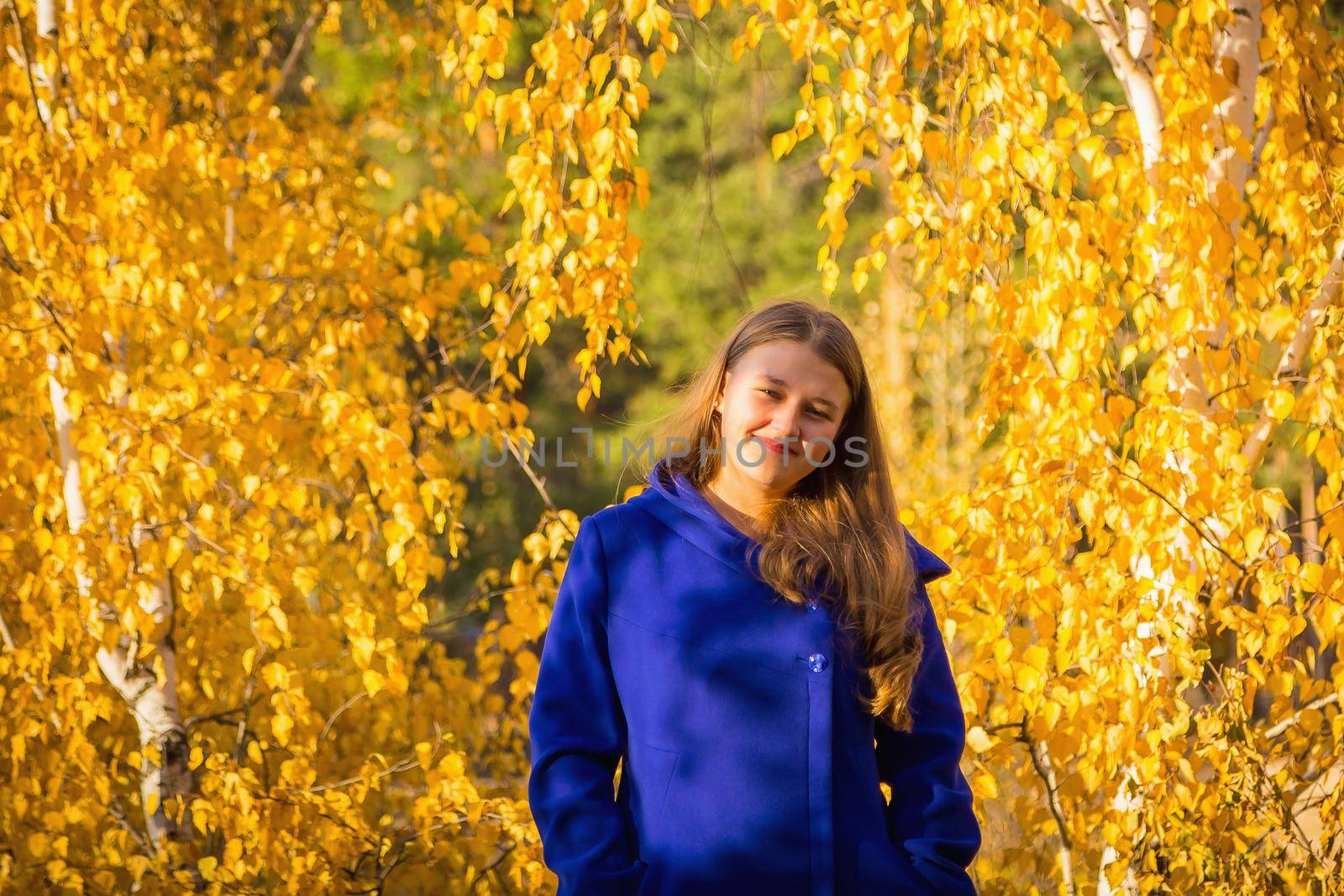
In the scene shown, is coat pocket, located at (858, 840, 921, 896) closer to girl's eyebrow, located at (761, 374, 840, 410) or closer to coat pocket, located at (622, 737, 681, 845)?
coat pocket, located at (622, 737, 681, 845)

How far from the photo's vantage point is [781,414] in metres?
1.68

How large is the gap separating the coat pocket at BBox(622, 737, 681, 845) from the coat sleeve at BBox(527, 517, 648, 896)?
0.03 m

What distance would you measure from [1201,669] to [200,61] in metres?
3.22

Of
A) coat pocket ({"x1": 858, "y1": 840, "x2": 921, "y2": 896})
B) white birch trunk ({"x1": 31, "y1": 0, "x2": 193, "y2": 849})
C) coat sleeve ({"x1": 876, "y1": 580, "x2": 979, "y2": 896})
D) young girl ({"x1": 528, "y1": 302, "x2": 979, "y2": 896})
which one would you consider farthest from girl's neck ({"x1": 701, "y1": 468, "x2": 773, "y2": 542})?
white birch trunk ({"x1": 31, "y1": 0, "x2": 193, "y2": 849})

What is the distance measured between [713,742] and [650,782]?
0.09 meters

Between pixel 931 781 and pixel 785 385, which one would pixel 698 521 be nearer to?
pixel 785 385

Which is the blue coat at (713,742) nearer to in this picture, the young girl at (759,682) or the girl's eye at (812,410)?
the young girl at (759,682)

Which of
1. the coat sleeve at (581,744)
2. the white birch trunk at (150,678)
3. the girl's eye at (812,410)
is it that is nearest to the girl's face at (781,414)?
the girl's eye at (812,410)

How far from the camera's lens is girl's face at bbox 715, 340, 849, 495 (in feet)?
5.51

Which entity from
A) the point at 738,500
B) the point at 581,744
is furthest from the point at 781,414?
the point at 581,744

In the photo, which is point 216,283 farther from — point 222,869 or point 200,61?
point 222,869

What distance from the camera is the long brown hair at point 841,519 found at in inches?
65.0

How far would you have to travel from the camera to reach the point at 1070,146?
90.3 inches

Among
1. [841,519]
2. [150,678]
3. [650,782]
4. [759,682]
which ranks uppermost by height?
[841,519]
